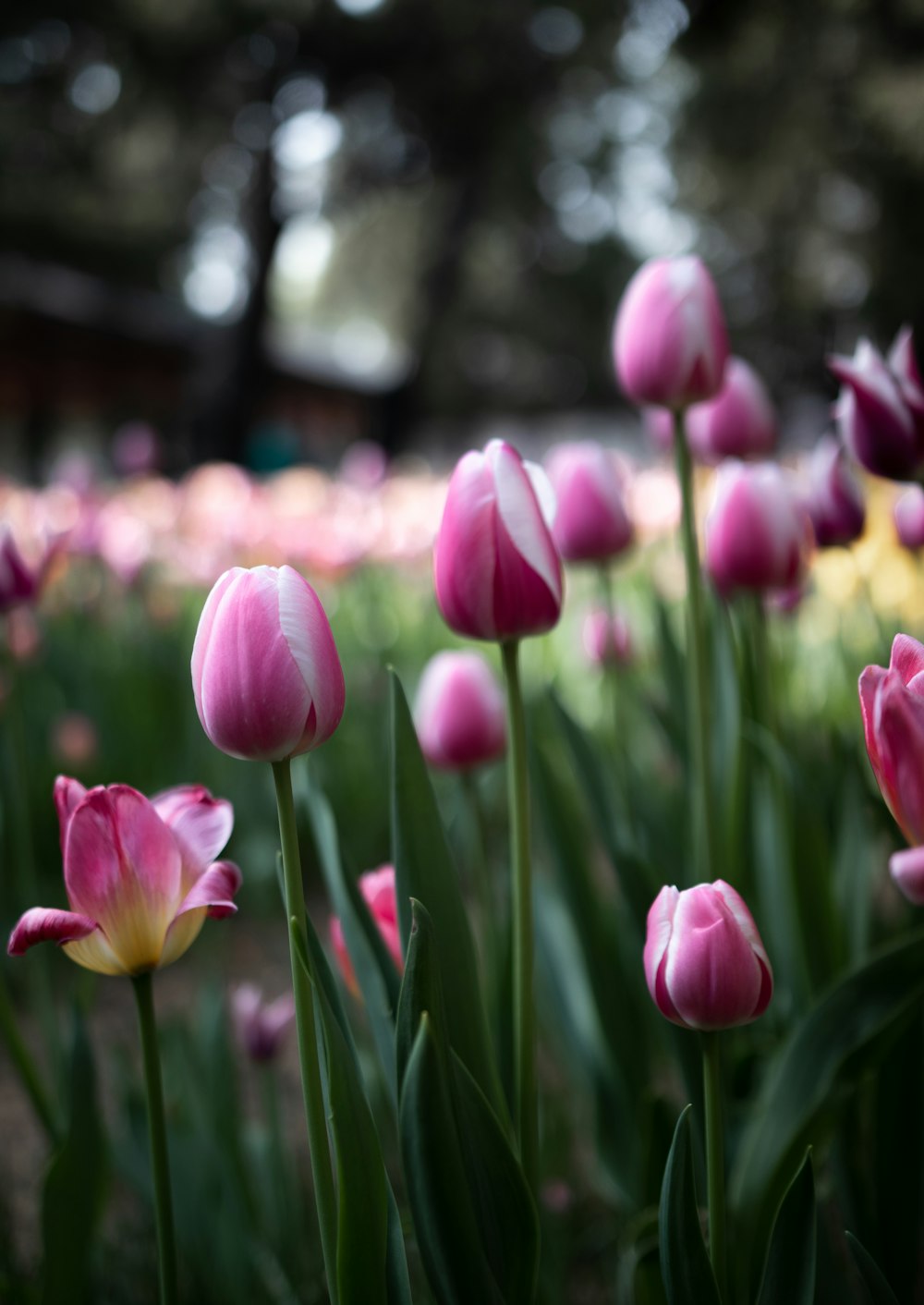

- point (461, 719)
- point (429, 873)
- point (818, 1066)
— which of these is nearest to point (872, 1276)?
point (818, 1066)

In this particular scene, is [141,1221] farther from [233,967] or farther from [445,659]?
[233,967]

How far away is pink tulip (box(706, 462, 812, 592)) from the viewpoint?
2.99 feet

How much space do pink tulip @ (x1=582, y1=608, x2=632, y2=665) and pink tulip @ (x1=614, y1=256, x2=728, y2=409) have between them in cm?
27

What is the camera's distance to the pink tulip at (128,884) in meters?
0.54

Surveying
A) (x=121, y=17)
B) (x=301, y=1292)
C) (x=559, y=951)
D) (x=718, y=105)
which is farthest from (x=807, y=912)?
(x=718, y=105)

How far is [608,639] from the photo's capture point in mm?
1116

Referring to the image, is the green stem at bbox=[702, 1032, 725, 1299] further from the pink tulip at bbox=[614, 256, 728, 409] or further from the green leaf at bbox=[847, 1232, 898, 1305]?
the pink tulip at bbox=[614, 256, 728, 409]

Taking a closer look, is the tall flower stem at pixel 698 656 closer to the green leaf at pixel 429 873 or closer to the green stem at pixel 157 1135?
the green leaf at pixel 429 873

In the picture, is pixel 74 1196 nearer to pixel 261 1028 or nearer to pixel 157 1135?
pixel 157 1135

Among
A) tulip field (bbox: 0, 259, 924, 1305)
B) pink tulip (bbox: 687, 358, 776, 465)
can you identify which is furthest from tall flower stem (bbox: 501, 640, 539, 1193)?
pink tulip (bbox: 687, 358, 776, 465)

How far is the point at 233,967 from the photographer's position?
2025mm

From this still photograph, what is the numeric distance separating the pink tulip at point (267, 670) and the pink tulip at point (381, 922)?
185mm

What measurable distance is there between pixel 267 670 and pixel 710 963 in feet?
0.80

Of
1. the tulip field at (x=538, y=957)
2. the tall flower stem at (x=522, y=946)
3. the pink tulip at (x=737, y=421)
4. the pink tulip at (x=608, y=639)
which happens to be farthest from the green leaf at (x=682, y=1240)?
the pink tulip at (x=737, y=421)
